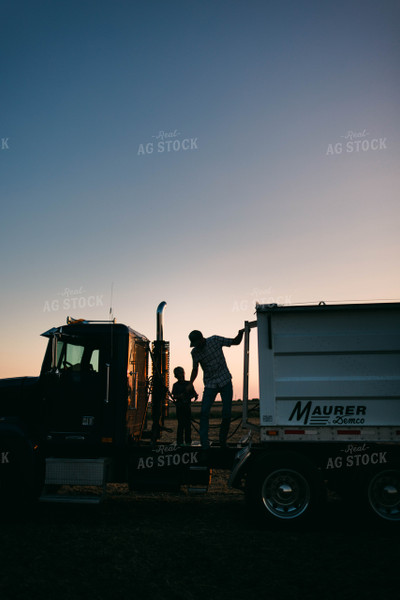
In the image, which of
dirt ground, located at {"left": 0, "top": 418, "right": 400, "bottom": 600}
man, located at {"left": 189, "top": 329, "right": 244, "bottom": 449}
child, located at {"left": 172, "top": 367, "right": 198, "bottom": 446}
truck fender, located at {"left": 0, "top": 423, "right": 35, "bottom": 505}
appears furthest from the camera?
child, located at {"left": 172, "top": 367, "right": 198, "bottom": 446}

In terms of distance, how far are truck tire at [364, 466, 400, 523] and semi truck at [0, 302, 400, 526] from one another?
14mm

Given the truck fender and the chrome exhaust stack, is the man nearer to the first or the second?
the chrome exhaust stack

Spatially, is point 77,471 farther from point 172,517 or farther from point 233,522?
point 233,522

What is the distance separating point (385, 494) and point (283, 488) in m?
1.44

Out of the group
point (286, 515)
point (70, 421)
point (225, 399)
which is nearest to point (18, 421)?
point (70, 421)

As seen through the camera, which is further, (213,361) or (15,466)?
(213,361)

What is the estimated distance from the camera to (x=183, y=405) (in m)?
10.3

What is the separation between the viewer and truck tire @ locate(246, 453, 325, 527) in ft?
22.8

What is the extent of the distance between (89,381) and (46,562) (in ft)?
9.63

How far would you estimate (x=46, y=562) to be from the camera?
562cm

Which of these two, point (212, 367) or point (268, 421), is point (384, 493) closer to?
point (268, 421)

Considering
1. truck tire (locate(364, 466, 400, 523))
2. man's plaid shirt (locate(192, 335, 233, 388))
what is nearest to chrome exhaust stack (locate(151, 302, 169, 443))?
man's plaid shirt (locate(192, 335, 233, 388))

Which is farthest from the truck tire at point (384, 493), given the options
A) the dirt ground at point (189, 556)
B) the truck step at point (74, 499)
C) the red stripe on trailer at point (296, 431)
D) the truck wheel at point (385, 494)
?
the truck step at point (74, 499)

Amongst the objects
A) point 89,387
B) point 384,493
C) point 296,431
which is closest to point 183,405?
point 89,387
